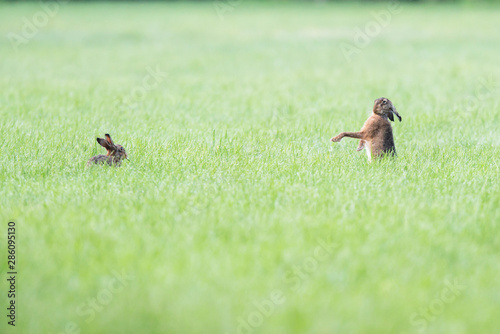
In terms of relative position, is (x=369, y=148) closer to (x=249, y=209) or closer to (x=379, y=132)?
(x=379, y=132)

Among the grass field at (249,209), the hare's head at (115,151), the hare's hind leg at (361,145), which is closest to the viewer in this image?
the grass field at (249,209)

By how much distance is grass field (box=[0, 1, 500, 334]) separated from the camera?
3.37 metres

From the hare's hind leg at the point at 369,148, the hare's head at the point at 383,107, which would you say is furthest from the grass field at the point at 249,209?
the hare's head at the point at 383,107

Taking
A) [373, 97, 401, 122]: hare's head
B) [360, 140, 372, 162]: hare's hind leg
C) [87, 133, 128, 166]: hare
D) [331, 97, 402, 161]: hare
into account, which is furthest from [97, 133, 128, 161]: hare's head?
[373, 97, 401, 122]: hare's head

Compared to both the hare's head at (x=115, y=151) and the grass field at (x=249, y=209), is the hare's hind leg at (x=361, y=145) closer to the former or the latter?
the grass field at (x=249, y=209)

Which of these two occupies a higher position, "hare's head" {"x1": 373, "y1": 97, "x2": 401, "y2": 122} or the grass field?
"hare's head" {"x1": 373, "y1": 97, "x2": 401, "y2": 122}

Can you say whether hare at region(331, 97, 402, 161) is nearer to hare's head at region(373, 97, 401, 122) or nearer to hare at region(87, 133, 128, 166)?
hare's head at region(373, 97, 401, 122)

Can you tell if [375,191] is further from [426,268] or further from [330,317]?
[330,317]

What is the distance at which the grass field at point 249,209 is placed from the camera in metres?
3.37

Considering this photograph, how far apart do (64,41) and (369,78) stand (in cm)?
1291

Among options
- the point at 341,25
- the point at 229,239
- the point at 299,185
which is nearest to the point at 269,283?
the point at 229,239

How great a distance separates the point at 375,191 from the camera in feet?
17.0

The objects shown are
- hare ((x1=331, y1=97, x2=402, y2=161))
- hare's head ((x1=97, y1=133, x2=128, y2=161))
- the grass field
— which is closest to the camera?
the grass field

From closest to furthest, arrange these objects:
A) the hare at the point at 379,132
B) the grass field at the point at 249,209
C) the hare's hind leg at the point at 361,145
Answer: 1. the grass field at the point at 249,209
2. the hare at the point at 379,132
3. the hare's hind leg at the point at 361,145
